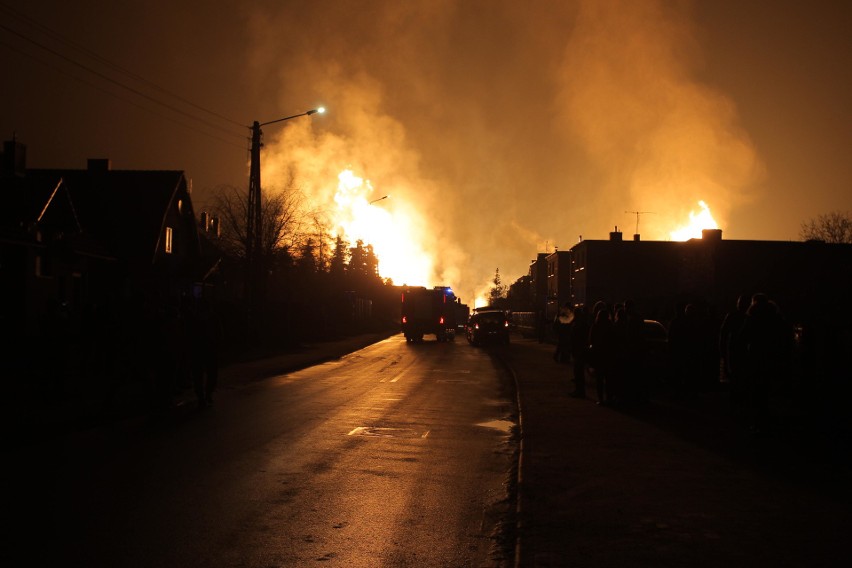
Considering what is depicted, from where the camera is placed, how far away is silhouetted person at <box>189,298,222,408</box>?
16.8 m

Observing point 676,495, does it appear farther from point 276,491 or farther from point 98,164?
point 98,164

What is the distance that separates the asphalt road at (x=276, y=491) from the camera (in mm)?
6613

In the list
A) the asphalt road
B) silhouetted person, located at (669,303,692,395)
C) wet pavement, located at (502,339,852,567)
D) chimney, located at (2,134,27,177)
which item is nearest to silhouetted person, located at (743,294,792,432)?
wet pavement, located at (502,339,852,567)

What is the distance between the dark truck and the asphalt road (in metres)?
40.5

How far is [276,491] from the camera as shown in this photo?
8820 mm

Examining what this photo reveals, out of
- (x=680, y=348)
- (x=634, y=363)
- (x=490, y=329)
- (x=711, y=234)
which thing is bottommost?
(x=634, y=363)

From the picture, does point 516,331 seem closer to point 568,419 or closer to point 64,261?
point 64,261

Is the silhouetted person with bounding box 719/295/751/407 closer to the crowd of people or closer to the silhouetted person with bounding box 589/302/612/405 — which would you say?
the crowd of people

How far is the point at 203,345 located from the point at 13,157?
27573mm

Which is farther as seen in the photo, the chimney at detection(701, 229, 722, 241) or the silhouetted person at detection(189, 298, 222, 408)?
the chimney at detection(701, 229, 722, 241)

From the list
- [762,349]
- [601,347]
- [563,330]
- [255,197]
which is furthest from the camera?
[255,197]

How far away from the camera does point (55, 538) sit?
6.80 meters

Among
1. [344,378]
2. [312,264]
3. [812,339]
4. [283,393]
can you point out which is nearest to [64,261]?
[344,378]

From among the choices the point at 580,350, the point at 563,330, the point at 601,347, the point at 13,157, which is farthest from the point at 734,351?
the point at 13,157
